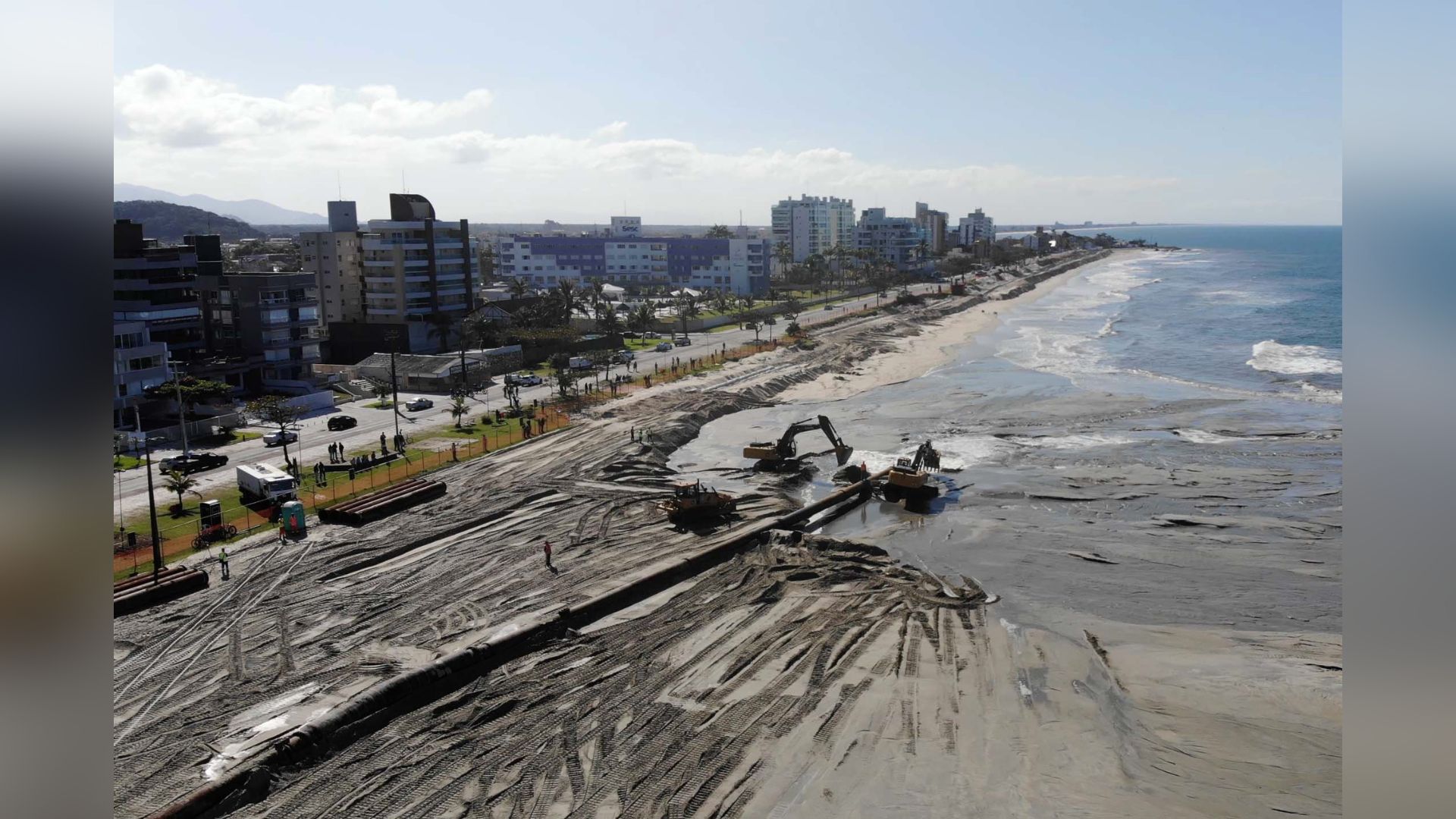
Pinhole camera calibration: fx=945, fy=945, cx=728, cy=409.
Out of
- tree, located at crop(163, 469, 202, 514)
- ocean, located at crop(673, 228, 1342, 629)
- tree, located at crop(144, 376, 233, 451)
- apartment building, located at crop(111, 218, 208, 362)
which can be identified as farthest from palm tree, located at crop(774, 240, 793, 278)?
tree, located at crop(163, 469, 202, 514)

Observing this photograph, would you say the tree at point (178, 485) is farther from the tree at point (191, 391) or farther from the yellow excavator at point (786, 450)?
the yellow excavator at point (786, 450)

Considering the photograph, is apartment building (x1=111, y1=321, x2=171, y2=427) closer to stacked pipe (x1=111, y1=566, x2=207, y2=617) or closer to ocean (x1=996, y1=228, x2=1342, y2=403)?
stacked pipe (x1=111, y1=566, x2=207, y2=617)

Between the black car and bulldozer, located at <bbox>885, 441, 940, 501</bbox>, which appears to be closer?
bulldozer, located at <bbox>885, 441, 940, 501</bbox>

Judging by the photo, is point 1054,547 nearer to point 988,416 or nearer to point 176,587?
point 988,416

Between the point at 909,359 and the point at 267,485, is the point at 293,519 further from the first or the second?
the point at 909,359

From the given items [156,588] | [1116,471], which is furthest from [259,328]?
[1116,471]

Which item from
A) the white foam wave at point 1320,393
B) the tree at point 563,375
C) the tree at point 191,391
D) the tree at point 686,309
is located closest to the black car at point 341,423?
the tree at point 191,391
